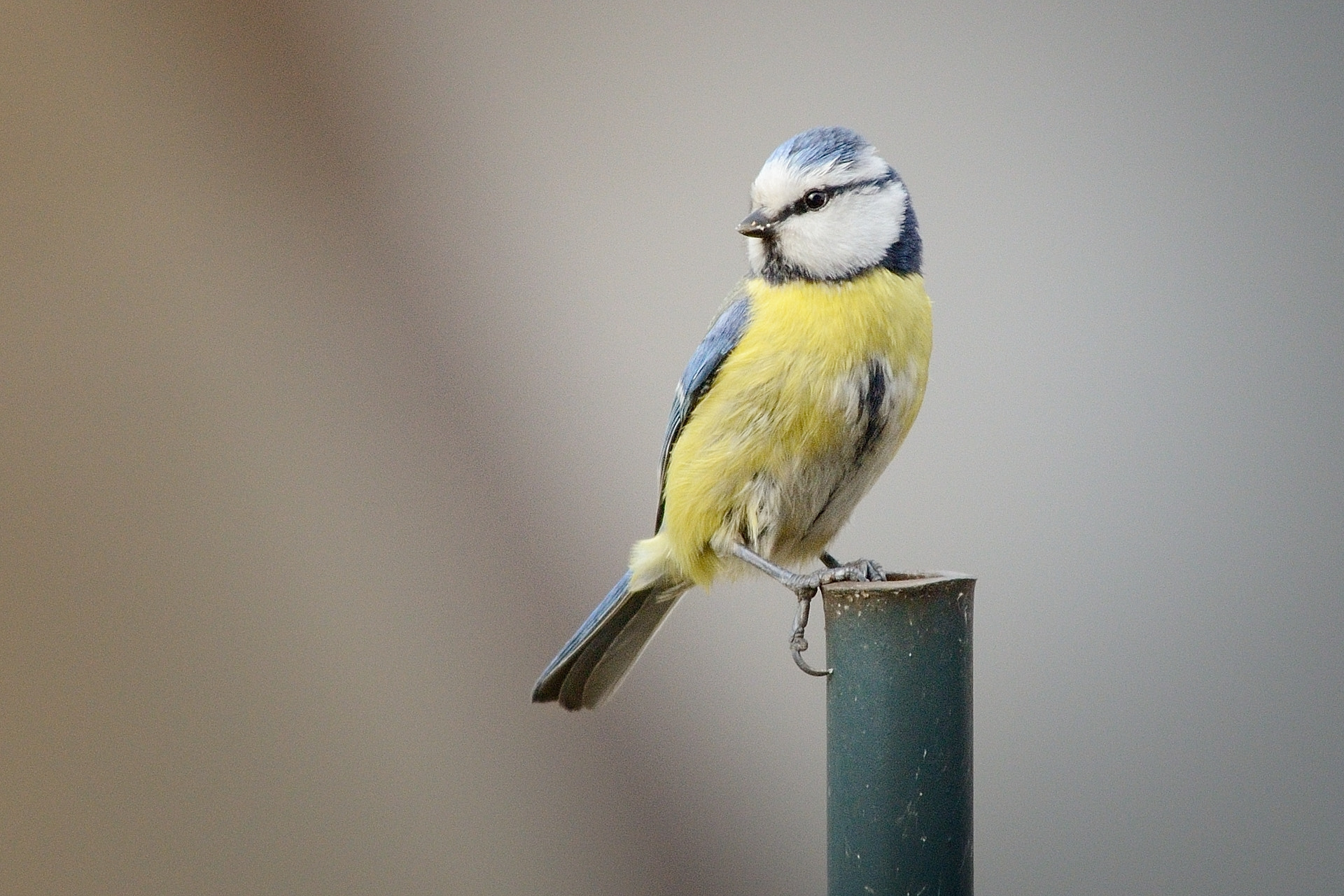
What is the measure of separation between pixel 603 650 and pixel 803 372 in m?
0.37

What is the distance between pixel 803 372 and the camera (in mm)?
833

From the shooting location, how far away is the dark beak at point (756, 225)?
0.82 m

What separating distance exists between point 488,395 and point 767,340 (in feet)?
2.50

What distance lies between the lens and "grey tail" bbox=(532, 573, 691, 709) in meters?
1.01

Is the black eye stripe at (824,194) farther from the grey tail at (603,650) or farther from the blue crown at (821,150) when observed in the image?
the grey tail at (603,650)

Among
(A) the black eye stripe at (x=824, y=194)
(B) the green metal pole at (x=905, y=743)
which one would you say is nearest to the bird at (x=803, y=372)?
(A) the black eye stripe at (x=824, y=194)

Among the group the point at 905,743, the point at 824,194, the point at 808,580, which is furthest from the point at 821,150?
the point at 905,743

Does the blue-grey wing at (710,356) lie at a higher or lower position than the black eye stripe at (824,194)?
lower

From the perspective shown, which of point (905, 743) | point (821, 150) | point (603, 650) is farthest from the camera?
point (603, 650)

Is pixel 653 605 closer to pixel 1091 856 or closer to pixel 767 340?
pixel 767 340

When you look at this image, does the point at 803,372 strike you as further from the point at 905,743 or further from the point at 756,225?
the point at 905,743

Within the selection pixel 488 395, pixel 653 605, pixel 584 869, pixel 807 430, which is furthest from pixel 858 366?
pixel 584 869

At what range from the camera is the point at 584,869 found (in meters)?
1.58

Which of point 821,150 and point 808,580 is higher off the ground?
point 821,150
